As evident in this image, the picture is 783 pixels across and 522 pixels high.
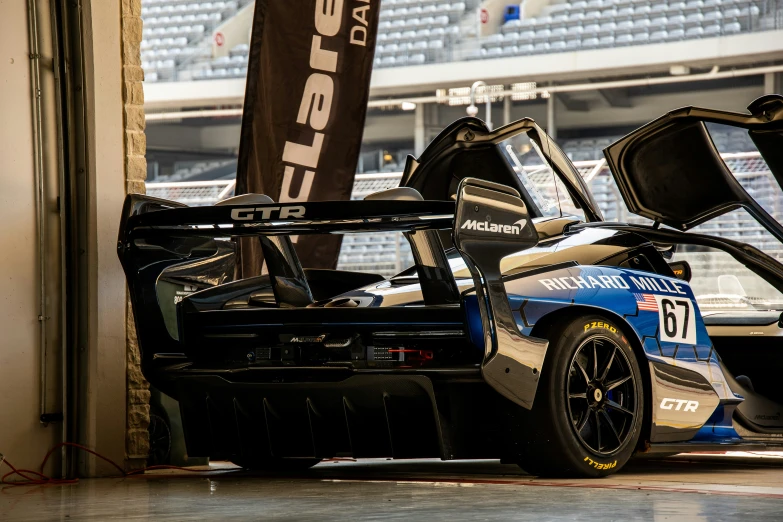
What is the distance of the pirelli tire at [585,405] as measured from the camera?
4320 mm

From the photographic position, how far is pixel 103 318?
17.6 feet

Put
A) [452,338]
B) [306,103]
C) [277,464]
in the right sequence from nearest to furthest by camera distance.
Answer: [452,338] → [277,464] → [306,103]

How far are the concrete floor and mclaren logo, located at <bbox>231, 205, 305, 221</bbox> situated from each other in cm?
106

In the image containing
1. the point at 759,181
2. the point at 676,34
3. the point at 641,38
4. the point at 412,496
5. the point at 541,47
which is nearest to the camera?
the point at 412,496

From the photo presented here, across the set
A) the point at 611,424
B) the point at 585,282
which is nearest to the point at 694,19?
the point at 585,282

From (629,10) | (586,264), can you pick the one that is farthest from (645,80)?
(586,264)

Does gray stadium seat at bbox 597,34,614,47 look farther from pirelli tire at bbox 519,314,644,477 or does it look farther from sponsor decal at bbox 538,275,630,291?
pirelli tire at bbox 519,314,644,477

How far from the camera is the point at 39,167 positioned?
5.28m

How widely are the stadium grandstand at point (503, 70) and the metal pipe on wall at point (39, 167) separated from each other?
1514 cm

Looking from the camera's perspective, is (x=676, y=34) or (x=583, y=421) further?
(x=676, y=34)

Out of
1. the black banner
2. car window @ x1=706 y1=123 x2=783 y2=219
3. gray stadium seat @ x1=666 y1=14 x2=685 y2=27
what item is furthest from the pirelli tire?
gray stadium seat @ x1=666 y1=14 x2=685 y2=27

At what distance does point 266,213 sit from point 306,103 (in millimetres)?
3135

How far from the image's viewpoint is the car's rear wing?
410 cm

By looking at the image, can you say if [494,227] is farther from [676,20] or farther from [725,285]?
[676,20]
